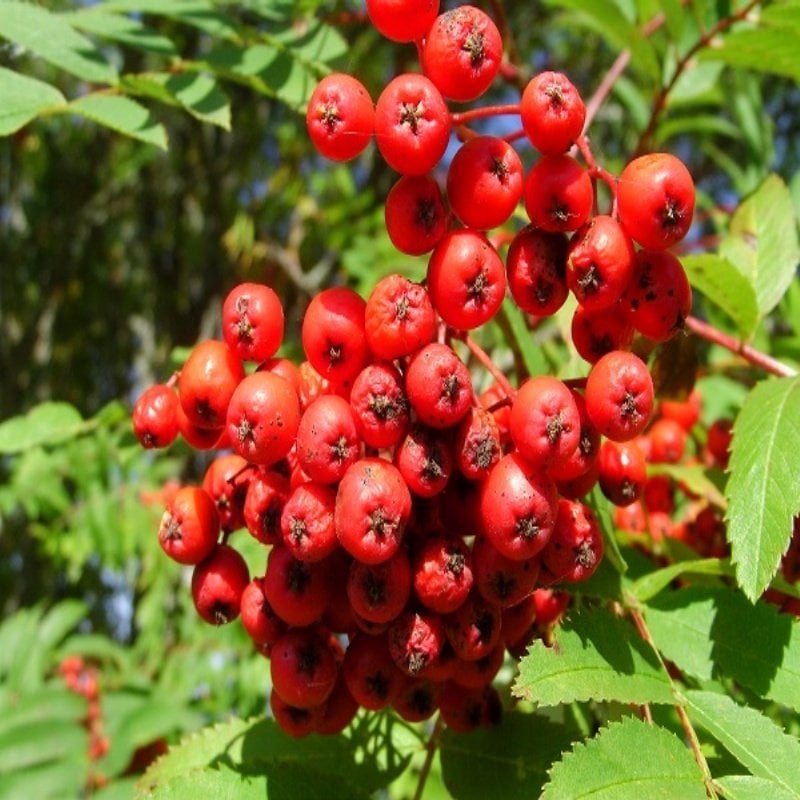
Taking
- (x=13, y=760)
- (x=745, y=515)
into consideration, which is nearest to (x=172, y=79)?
(x=745, y=515)

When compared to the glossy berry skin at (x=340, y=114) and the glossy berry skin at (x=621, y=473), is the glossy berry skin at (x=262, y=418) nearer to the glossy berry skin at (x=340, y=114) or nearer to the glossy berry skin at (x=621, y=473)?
the glossy berry skin at (x=340, y=114)

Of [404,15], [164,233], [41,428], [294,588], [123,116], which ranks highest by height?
[404,15]

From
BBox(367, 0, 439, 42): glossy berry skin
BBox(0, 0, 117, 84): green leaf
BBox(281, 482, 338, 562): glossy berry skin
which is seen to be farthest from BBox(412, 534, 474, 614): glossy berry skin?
BBox(0, 0, 117, 84): green leaf

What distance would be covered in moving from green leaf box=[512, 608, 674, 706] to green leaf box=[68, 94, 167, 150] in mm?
937

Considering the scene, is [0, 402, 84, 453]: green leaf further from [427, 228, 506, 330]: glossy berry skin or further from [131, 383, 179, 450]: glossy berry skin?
[427, 228, 506, 330]: glossy berry skin

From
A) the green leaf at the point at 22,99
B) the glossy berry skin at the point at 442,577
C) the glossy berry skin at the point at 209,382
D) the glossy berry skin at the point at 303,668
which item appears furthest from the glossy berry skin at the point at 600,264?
the green leaf at the point at 22,99

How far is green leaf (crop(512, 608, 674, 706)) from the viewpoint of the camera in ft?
3.35

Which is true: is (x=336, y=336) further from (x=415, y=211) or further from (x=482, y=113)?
(x=482, y=113)

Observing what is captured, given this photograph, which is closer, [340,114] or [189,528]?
[340,114]

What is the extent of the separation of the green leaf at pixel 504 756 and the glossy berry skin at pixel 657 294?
570mm

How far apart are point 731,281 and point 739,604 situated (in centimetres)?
53

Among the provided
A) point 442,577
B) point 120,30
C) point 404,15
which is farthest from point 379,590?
point 120,30

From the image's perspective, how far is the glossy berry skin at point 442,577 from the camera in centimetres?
106

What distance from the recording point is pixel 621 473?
1.23 meters
